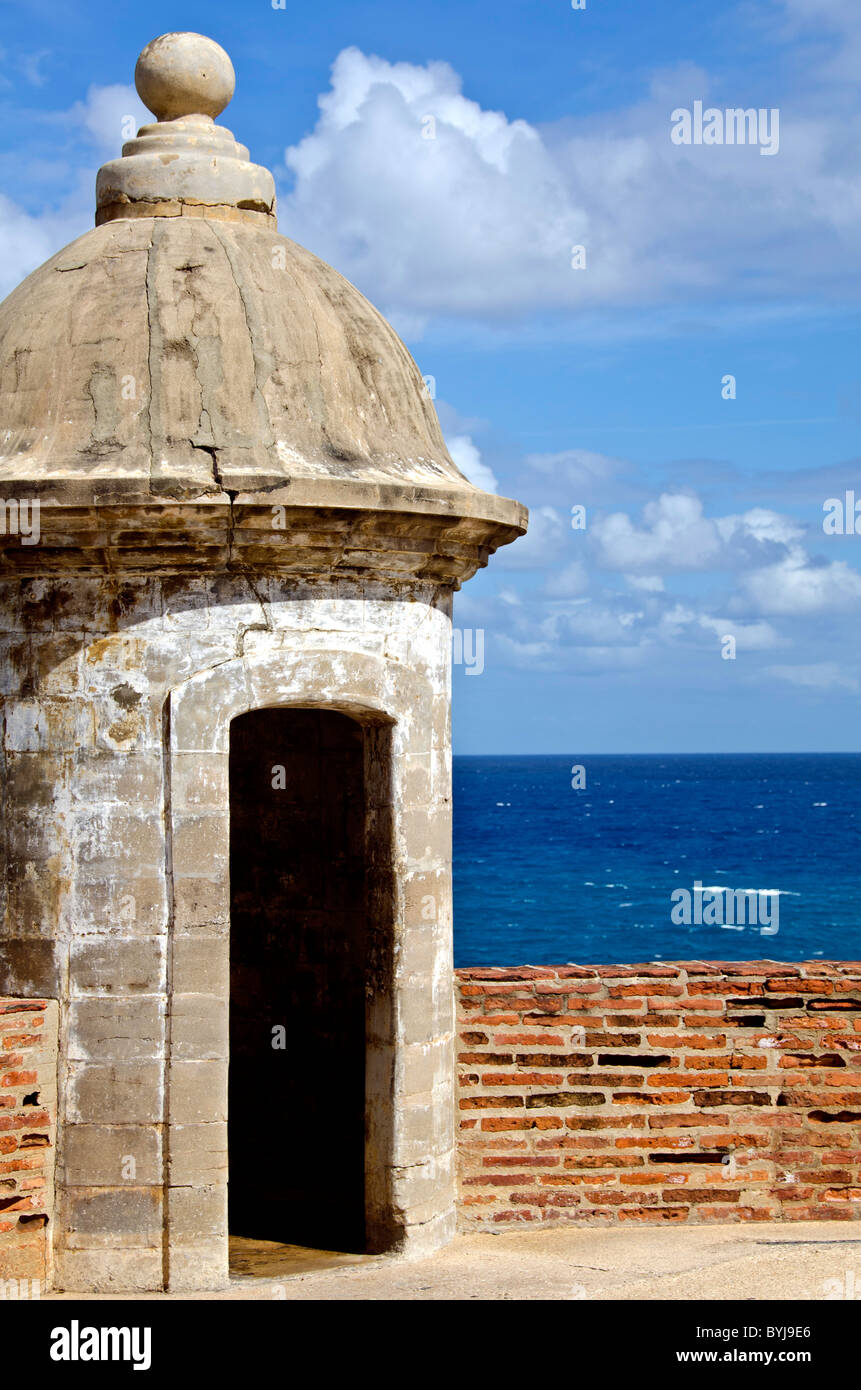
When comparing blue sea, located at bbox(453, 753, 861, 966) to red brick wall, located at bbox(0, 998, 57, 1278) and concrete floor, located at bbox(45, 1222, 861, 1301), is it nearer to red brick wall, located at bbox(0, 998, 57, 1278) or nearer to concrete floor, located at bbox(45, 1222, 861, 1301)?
concrete floor, located at bbox(45, 1222, 861, 1301)

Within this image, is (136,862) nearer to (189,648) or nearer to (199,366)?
(189,648)

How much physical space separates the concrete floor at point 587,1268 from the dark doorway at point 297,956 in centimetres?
111

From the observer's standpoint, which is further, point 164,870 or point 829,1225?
point 829,1225

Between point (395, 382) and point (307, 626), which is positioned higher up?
point (395, 382)

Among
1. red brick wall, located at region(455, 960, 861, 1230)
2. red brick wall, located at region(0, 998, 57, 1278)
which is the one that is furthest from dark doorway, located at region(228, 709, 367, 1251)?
red brick wall, located at region(0, 998, 57, 1278)

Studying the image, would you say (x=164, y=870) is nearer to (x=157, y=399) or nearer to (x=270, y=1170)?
(x=157, y=399)

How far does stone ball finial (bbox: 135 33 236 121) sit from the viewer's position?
22.8ft

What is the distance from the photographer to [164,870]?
608cm

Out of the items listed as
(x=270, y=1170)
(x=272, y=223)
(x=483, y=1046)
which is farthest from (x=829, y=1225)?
(x=272, y=223)

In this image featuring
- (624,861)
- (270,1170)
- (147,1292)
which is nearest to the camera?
(147,1292)

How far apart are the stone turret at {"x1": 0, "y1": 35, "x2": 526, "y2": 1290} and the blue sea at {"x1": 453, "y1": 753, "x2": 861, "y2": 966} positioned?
72.9ft

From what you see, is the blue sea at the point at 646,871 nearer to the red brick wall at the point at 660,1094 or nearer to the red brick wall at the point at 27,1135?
the red brick wall at the point at 660,1094

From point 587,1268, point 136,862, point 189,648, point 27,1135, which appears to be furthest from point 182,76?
point 587,1268

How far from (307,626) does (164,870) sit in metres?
1.05
